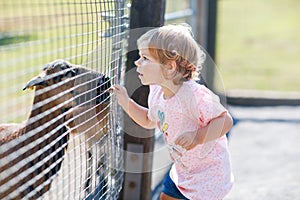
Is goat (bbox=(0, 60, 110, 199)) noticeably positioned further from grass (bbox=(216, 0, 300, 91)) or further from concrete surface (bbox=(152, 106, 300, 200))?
grass (bbox=(216, 0, 300, 91))

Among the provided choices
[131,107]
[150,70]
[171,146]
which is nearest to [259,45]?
[131,107]

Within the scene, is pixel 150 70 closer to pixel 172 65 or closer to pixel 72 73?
pixel 172 65

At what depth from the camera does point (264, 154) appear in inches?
246

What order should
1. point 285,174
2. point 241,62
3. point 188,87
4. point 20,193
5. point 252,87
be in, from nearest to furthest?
point 20,193 < point 188,87 < point 285,174 < point 252,87 < point 241,62

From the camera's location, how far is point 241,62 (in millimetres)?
12656

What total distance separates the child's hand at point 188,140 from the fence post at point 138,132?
1.09 metres

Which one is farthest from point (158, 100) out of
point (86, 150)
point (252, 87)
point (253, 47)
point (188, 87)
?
point (253, 47)

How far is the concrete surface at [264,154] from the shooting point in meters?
5.11

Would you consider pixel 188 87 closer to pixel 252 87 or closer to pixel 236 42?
pixel 252 87

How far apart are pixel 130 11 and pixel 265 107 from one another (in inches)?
172

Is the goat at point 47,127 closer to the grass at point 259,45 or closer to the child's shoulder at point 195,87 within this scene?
the child's shoulder at point 195,87

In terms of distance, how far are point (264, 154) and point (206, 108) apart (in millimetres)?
2990

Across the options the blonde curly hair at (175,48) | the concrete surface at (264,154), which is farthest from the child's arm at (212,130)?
the concrete surface at (264,154)

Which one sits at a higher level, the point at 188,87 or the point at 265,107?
the point at 188,87
